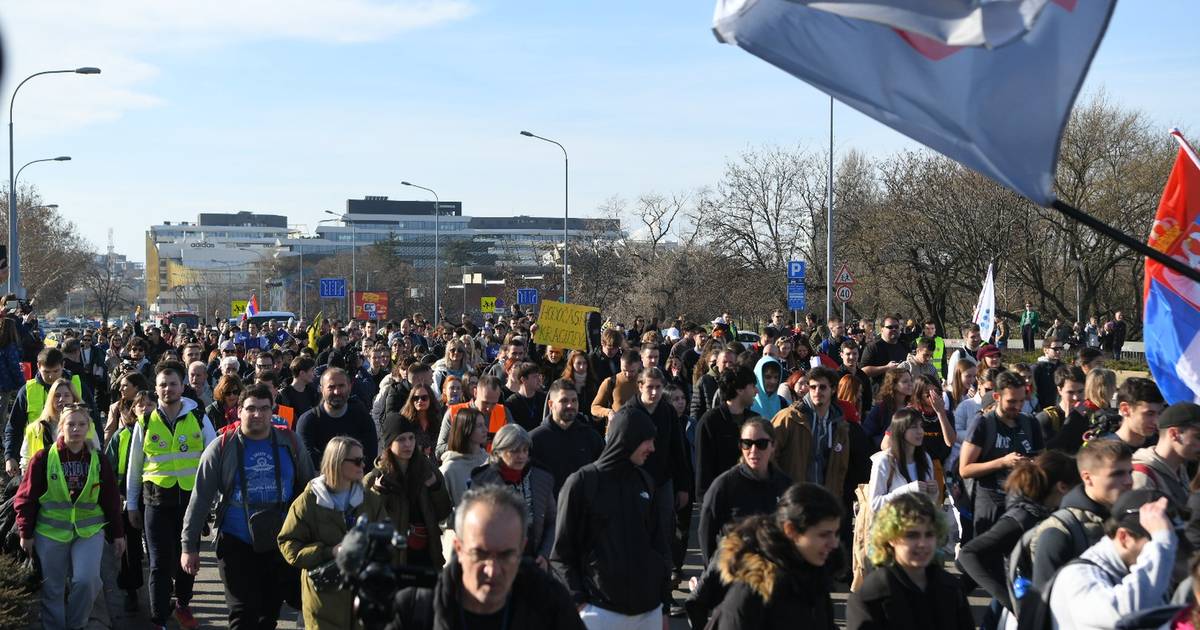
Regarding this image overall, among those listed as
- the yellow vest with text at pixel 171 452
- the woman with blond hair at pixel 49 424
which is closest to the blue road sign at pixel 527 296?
the woman with blond hair at pixel 49 424

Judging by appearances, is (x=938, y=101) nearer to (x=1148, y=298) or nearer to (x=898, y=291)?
(x=1148, y=298)

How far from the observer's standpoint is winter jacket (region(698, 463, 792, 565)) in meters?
6.86

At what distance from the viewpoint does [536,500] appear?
295 inches

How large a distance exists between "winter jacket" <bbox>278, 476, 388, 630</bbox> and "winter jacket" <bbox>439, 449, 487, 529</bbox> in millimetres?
1025

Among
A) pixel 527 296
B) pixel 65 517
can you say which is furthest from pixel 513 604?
pixel 527 296

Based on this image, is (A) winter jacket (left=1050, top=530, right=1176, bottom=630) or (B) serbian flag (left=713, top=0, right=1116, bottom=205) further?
(A) winter jacket (left=1050, top=530, right=1176, bottom=630)

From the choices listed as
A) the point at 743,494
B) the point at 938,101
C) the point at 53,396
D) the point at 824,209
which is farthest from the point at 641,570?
the point at 824,209

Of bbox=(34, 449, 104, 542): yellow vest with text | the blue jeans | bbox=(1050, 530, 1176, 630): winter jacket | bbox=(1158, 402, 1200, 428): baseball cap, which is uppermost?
bbox=(1158, 402, 1200, 428): baseball cap

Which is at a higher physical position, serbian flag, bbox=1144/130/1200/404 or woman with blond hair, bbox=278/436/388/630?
serbian flag, bbox=1144/130/1200/404

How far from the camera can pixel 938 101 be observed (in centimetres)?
417

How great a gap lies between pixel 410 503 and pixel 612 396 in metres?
4.85

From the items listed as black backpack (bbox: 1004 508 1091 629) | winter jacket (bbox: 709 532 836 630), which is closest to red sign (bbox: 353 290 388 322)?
black backpack (bbox: 1004 508 1091 629)

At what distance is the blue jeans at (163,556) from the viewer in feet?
28.8

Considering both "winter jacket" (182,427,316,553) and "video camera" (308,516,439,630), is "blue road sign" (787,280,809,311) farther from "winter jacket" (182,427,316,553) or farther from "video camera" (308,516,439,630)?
"video camera" (308,516,439,630)
